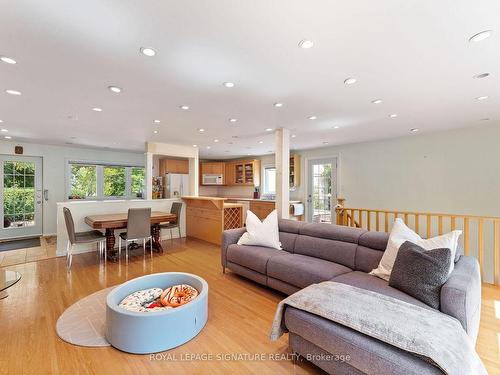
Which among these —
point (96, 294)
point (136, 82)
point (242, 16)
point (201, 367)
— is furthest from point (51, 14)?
point (96, 294)

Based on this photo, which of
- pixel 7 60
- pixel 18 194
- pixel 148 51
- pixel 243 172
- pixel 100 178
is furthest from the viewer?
pixel 243 172

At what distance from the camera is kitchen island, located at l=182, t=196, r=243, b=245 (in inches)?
215

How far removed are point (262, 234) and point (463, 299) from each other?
7.45 ft

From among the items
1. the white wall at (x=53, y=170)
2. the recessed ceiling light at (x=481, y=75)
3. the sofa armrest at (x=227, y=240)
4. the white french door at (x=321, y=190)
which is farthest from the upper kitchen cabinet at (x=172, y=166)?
the recessed ceiling light at (x=481, y=75)

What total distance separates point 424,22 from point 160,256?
480 centimetres

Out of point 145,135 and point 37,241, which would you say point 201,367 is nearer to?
point 145,135

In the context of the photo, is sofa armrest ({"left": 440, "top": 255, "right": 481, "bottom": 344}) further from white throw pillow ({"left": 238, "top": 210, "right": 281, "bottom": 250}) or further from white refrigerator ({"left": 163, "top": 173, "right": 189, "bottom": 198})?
white refrigerator ({"left": 163, "top": 173, "right": 189, "bottom": 198})

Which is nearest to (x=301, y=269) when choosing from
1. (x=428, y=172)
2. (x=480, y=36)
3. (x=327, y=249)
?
(x=327, y=249)

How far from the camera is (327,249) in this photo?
2.97 metres

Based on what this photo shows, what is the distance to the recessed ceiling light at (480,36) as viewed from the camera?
1.68m

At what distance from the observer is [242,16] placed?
154cm

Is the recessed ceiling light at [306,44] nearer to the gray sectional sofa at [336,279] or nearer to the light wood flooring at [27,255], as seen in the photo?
the gray sectional sofa at [336,279]

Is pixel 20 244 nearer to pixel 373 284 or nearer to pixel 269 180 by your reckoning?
pixel 269 180

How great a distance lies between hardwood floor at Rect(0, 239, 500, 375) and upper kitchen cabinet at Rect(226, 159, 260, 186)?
455 centimetres
